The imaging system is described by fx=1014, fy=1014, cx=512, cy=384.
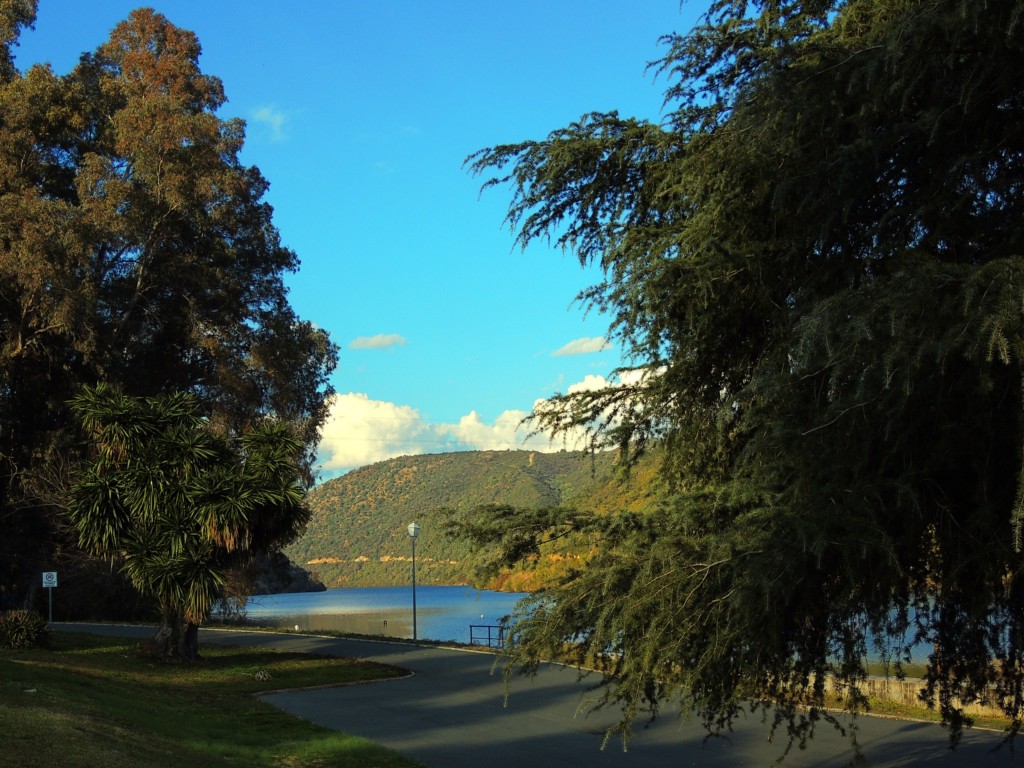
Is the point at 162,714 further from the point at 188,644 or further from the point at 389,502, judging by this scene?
the point at 389,502

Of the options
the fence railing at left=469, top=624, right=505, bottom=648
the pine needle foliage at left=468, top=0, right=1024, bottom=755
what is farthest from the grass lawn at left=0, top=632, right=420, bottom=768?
the pine needle foliage at left=468, top=0, right=1024, bottom=755

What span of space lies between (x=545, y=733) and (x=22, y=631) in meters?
13.4

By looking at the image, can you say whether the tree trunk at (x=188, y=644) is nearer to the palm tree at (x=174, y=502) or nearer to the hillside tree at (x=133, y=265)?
the palm tree at (x=174, y=502)

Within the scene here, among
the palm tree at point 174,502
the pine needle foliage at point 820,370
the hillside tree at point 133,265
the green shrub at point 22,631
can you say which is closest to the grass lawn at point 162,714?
the green shrub at point 22,631

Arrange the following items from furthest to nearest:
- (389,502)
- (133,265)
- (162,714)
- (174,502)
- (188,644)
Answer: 1. (389,502)
2. (133,265)
3. (188,644)
4. (174,502)
5. (162,714)

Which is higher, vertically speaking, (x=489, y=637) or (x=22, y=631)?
(x=22, y=631)

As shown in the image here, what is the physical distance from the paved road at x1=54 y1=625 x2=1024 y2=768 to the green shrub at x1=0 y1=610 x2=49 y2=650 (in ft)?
21.9

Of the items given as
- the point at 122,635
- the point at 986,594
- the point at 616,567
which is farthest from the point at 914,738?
the point at 122,635

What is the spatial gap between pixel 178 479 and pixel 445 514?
15860 mm

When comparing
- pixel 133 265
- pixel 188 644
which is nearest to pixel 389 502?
pixel 133 265

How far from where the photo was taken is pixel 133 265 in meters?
28.0

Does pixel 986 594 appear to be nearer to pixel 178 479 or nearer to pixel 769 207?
pixel 769 207

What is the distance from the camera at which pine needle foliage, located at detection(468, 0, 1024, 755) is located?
5.53m

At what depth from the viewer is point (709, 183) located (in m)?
7.23
